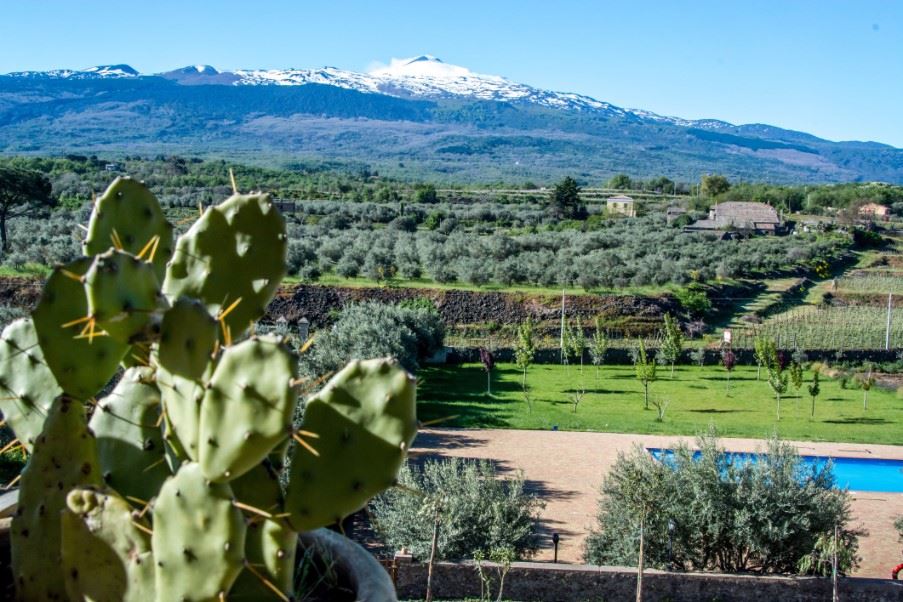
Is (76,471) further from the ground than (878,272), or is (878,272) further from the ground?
(76,471)

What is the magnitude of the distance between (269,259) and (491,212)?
2524 inches

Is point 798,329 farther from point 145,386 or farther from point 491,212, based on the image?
point 145,386

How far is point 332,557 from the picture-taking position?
167 inches

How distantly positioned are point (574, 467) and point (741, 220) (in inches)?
2077

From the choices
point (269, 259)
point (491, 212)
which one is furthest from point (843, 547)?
point (491, 212)

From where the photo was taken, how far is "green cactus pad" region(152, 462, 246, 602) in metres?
2.88

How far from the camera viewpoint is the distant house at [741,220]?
2557 inches

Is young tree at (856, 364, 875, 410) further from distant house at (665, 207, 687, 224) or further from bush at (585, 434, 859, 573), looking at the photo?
distant house at (665, 207, 687, 224)

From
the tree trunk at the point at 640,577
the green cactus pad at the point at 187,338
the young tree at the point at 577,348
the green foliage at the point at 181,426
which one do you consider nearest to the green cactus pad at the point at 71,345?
the green foliage at the point at 181,426

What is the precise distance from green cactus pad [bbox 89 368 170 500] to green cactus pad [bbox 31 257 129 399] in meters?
0.17

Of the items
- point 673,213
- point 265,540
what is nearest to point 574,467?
point 265,540

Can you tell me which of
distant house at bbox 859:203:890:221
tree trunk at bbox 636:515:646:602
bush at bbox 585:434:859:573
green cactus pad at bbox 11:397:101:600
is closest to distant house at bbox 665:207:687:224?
distant house at bbox 859:203:890:221

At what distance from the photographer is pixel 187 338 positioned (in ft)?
9.96

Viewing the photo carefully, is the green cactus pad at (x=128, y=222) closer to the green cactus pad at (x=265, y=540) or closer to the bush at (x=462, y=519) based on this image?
the green cactus pad at (x=265, y=540)
